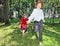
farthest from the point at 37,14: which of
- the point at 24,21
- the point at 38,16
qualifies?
the point at 24,21

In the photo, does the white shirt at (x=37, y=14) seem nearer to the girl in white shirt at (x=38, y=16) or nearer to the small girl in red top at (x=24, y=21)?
the girl in white shirt at (x=38, y=16)

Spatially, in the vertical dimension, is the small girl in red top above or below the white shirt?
below

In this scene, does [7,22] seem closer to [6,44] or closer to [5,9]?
[5,9]

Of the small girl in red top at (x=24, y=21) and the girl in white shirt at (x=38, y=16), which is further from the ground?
the girl in white shirt at (x=38, y=16)

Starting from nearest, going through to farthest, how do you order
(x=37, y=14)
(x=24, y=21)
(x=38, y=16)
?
(x=37, y=14) → (x=38, y=16) → (x=24, y=21)

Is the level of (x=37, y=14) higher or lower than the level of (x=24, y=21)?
higher

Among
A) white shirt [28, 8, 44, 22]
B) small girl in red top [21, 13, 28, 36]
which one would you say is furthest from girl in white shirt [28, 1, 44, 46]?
small girl in red top [21, 13, 28, 36]

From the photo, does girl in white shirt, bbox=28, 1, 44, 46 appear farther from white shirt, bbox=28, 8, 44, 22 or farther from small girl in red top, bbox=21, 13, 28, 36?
small girl in red top, bbox=21, 13, 28, 36

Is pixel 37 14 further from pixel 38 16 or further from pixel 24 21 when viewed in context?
pixel 24 21

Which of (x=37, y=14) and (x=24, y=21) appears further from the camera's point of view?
(x=24, y=21)

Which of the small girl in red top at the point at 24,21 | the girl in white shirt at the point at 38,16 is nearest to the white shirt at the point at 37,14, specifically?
the girl in white shirt at the point at 38,16

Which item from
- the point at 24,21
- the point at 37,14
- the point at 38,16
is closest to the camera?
the point at 37,14

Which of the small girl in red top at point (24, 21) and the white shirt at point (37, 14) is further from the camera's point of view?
the small girl in red top at point (24, 21)

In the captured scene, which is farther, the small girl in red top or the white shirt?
the small girl in red top
